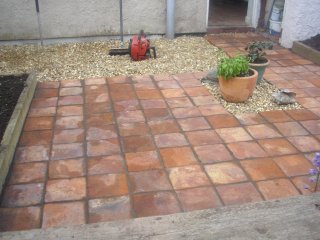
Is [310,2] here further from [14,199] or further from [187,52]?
[14,199]

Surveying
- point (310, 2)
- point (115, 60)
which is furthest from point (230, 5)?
point (115, 60)

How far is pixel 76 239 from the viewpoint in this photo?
2205 mm

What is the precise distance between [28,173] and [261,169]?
6.32 ft

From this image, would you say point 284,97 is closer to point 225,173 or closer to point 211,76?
point 211,76

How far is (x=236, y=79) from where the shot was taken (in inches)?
166

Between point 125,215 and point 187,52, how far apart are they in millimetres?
3908

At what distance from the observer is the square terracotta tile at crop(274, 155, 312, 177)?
3166 mm

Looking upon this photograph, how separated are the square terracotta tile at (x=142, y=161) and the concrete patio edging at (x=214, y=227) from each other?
31.3 inches

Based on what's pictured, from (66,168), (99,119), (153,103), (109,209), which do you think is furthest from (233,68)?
(109,209)

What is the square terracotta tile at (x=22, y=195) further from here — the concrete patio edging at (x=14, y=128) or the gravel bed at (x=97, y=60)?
the gravel bed at (x=97, y=60)

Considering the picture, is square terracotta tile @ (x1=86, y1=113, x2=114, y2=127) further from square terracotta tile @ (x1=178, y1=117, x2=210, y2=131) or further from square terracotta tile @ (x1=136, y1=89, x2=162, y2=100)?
square terracotta tile @ (x1=178, y1=117, x2=210, y2=131)

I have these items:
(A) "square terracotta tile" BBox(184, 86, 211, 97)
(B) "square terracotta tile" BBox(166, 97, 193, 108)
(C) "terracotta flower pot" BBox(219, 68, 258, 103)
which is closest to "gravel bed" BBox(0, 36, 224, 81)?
(A) "square terracotta tile" BBox(184, 86, 211, 97)

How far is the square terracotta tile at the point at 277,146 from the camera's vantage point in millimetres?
3453

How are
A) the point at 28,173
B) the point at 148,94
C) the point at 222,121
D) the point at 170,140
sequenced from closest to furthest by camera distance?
the point at 28,173 → the point at 170,140 → the point at 222,121 → the point at 148,94
